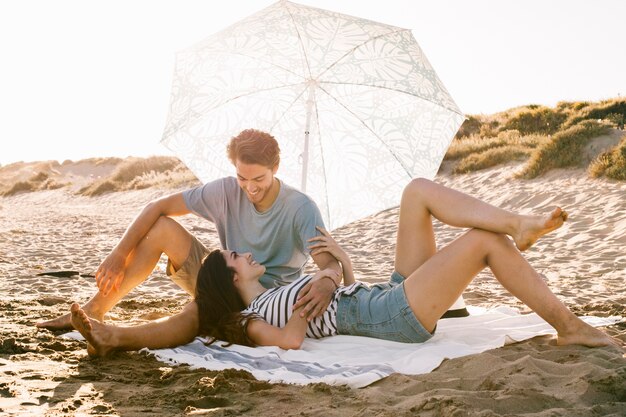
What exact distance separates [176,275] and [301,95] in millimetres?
1703

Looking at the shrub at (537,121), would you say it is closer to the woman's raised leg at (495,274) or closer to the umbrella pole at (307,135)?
the umbrella pole at (307,135)

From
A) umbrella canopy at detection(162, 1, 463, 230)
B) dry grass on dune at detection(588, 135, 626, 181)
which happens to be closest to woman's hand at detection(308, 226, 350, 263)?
umbrella canopy at detection(162, 1, 463, 230)

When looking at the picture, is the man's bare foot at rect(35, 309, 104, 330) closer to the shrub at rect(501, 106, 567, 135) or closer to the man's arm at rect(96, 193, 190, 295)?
the man's arm at rect(96, 193, 190, 295)

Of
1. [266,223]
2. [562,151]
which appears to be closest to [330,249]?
[266,223]

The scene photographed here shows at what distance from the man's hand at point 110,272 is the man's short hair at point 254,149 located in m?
0.94

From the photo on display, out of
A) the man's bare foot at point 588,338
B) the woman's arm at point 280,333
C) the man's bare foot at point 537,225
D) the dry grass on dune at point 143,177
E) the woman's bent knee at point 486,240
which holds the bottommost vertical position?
the man's bare foot at point 588,338

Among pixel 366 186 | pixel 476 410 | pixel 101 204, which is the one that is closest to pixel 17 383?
pixel 476 410

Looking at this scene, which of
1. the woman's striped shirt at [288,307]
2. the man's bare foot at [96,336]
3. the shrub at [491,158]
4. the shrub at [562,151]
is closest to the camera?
the man's bare foot at [96,336]

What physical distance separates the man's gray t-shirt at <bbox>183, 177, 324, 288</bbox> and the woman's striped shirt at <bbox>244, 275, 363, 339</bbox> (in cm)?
44

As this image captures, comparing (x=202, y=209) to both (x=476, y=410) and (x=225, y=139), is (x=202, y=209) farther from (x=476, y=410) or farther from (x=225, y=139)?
(x=476, y=410)

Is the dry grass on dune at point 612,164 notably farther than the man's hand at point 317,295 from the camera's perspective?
Yes

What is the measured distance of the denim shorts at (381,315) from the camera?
3.57m

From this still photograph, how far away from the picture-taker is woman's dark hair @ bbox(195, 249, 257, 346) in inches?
154

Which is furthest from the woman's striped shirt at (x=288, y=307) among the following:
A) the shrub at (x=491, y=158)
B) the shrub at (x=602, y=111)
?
the shrub at (x=602, y=111)
